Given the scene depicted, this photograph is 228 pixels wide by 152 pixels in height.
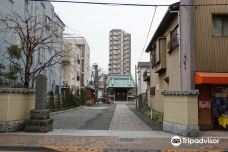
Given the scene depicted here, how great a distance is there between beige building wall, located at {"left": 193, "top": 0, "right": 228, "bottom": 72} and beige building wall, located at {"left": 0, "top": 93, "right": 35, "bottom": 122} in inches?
348

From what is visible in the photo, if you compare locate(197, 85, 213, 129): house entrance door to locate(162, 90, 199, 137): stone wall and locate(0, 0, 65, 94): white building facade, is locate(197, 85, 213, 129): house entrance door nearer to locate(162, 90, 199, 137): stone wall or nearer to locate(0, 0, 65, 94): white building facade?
locate(162, 90, 199, 137): stone wall

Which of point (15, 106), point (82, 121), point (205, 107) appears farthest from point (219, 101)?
point (15, 106)

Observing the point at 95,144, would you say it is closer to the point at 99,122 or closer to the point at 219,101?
the point at 219,101

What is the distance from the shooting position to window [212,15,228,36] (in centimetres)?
2033

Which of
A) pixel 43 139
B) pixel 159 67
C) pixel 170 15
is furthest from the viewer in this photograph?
pixel 159 67

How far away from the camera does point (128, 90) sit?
9569cm

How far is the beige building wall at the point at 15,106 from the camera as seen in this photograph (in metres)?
17.3

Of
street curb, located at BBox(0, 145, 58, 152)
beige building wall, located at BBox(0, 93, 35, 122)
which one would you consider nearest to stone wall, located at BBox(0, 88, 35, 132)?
beige building wall, located at BBox(0, 93, 35, 122)

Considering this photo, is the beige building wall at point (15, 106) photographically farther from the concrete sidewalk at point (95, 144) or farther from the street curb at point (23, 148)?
the street curb at point (23, 148)

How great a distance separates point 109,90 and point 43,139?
81.4 meters

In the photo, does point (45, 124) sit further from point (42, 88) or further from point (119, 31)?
point (119, 31)

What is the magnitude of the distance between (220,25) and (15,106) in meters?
11.5

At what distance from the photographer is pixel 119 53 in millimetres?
147625

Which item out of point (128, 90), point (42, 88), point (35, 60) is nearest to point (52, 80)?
point (35, 60)
